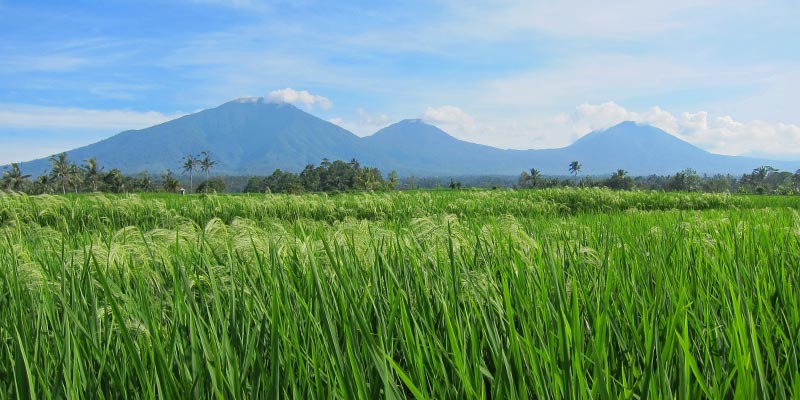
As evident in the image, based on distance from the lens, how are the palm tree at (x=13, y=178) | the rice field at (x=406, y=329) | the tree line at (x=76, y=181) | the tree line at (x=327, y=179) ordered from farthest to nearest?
the tree line at (x=327, y=179), the tree line at (x=76, y=181), the palm tree at (x=13, y=178), the rice field at (x=406, y=329)

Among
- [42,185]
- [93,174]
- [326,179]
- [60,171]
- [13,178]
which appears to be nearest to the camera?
[13,178]

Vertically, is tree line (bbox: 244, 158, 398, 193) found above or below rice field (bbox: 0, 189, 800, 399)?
above

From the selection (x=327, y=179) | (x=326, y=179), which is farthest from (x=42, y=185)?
(x=327, y=179)

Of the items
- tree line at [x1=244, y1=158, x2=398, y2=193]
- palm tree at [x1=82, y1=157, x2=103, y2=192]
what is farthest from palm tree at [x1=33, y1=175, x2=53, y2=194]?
tree line at [x1=244, y1=158, x2=398, y2=193]

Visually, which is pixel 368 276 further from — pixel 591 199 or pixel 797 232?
pixel 591 199

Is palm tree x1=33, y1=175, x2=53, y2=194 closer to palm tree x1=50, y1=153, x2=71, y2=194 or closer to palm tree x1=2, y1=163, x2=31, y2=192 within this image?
palm tree x1=50, y1=153, x2=71, y2=194

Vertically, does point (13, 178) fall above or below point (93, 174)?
below

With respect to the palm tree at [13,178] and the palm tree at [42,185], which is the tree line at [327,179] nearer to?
the palm tree at [42,185]

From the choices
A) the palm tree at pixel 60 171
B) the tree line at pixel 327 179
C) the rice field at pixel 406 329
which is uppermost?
the palm tree at pixel 60 171

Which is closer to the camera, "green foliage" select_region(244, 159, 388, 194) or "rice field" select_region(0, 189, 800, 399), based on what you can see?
"rice field" select_region(0, 189, 800, 399)

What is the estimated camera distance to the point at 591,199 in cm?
1536

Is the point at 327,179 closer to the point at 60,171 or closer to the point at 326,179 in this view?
the point at 326,179

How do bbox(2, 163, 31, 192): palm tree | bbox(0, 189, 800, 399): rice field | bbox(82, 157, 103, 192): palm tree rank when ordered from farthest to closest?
bbox(82, 157, 103, 192): palm tree, bbox(2, 163, 31, 192): palm tree, bbox(0, 189, 800, 399): rice field

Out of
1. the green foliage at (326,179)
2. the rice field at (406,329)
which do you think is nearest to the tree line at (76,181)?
the green foliage at (326,179)
